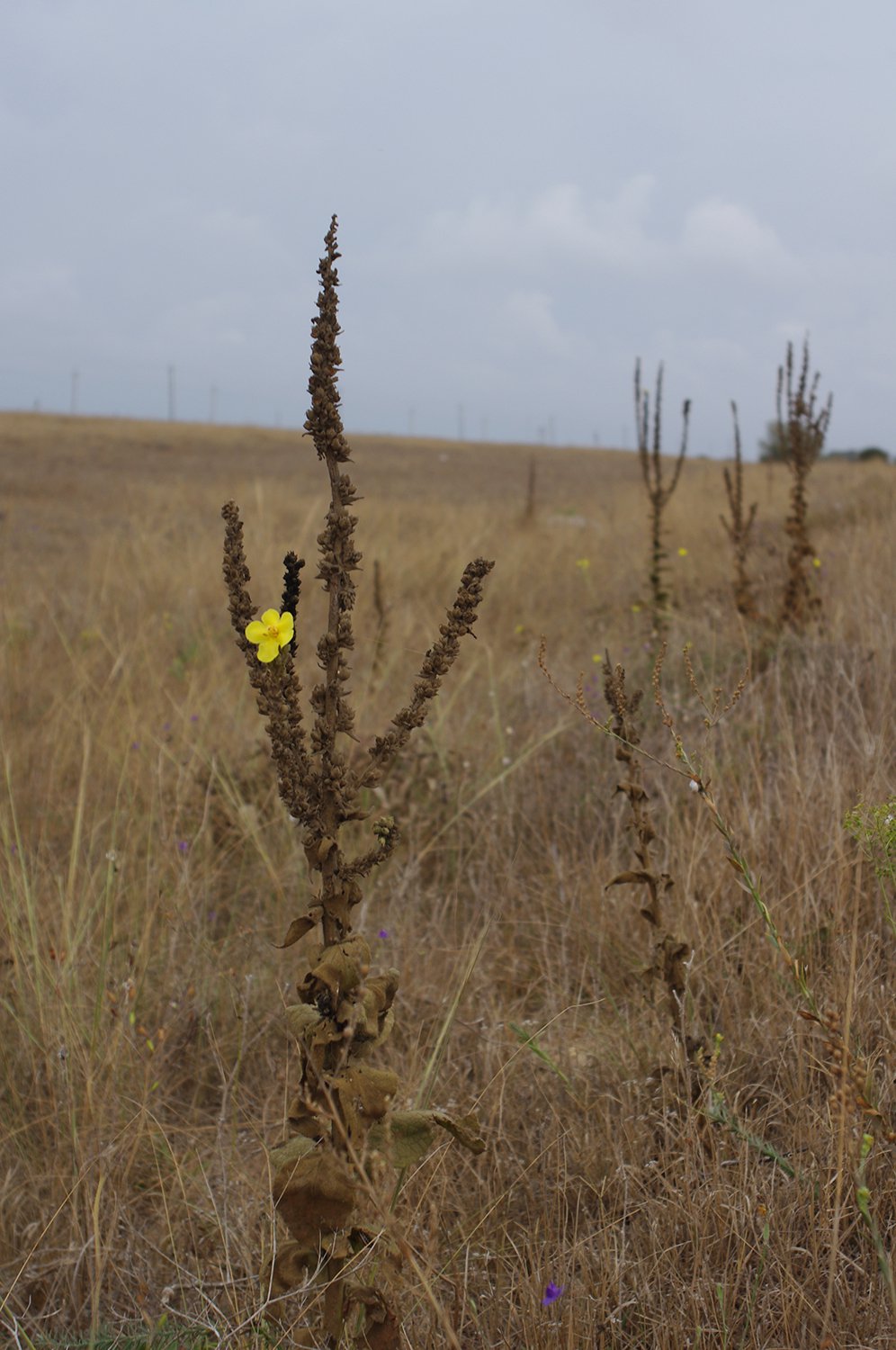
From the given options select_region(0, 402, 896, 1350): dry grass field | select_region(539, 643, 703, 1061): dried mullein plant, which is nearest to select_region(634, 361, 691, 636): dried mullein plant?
select_region(0, 402, 896, 1350): dry grass field

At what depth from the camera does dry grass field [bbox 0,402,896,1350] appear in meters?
1.31

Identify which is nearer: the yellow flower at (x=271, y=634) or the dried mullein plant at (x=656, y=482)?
the yellow flower at (x=271, y=634)

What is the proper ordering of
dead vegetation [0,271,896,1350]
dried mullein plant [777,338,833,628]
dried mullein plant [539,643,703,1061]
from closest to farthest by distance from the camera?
dead vegetation [0,271,896,1350] < dried mullein plant [539,643,703,1061] < dried mullein plant [777,338,833,628]

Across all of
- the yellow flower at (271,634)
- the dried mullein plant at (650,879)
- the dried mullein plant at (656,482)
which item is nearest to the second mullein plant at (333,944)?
the yellow flower at (271,634)

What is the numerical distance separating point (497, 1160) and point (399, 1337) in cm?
36

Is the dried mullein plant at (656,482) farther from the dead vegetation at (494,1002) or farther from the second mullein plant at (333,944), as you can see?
the second mullein plant at (333,944)

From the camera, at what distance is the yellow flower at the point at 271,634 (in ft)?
3.74

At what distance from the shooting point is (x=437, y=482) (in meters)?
20.5

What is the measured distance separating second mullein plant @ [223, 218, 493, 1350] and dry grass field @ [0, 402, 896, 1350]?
0.27 ft

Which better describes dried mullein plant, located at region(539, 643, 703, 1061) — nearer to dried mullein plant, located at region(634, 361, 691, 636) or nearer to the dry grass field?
the dry grass field

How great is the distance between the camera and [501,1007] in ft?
6.79

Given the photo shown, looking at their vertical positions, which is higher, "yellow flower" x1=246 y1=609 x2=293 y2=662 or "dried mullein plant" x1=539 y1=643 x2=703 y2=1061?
"yellow flower" x1=246 y1=609 x2=293 y2=662

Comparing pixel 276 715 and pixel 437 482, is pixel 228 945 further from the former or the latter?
pixel 437 482

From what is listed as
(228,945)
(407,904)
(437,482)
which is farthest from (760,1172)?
(437,482)
